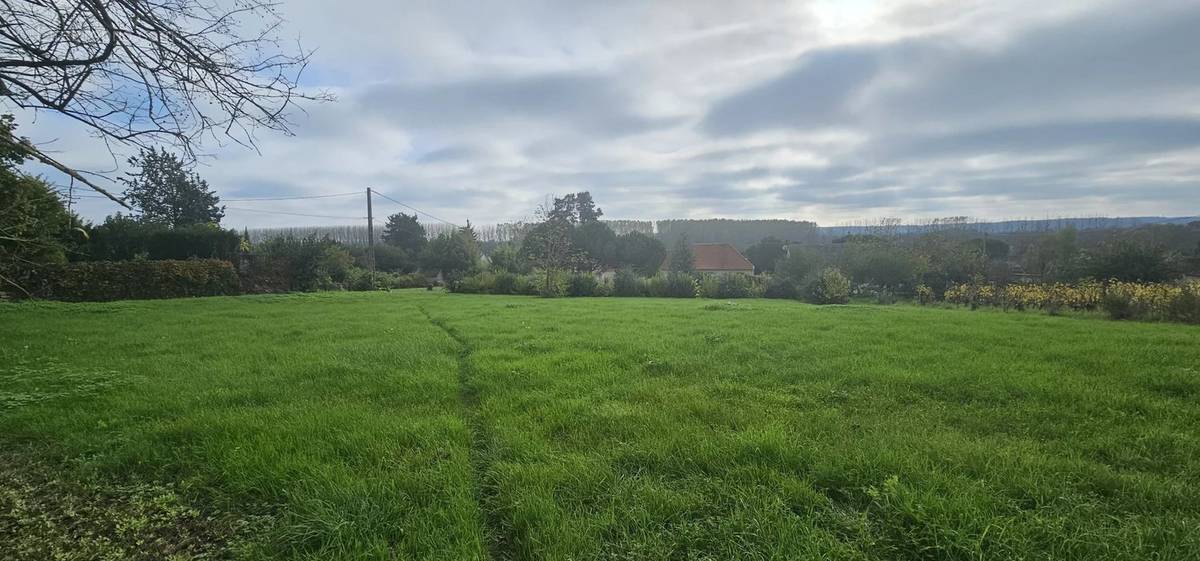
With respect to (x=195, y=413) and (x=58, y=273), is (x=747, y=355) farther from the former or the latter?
(x=58, y=273)

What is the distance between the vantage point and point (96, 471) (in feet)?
9.53

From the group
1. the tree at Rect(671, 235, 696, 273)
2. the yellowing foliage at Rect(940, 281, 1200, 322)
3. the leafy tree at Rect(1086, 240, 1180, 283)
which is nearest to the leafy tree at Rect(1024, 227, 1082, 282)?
the leafy tree at Rect(1086, 240, 1180, 283)

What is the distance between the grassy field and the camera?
2164mm

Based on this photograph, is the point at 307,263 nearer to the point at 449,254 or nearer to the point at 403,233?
the point at 449,254

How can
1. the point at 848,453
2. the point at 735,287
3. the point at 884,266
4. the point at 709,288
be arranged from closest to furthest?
the point at 848,453 → the point at 709,288 → the point at 735,287 → the point at 884,266

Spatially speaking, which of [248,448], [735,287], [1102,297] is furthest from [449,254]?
[248,448]

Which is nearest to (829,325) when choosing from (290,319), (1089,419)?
(1089,419)

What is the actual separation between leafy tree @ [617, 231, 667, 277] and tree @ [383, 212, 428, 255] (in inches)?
639

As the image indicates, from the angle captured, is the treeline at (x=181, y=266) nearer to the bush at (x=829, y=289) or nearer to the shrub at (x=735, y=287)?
the shrub at (x=735, y=287)

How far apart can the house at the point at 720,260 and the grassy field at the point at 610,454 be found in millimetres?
33705

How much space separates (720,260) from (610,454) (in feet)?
128

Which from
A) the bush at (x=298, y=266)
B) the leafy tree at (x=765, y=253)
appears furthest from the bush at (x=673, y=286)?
the leafy tree at (x=765, y=253)

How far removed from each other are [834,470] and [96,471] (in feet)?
13.5

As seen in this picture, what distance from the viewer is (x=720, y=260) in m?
40.7
